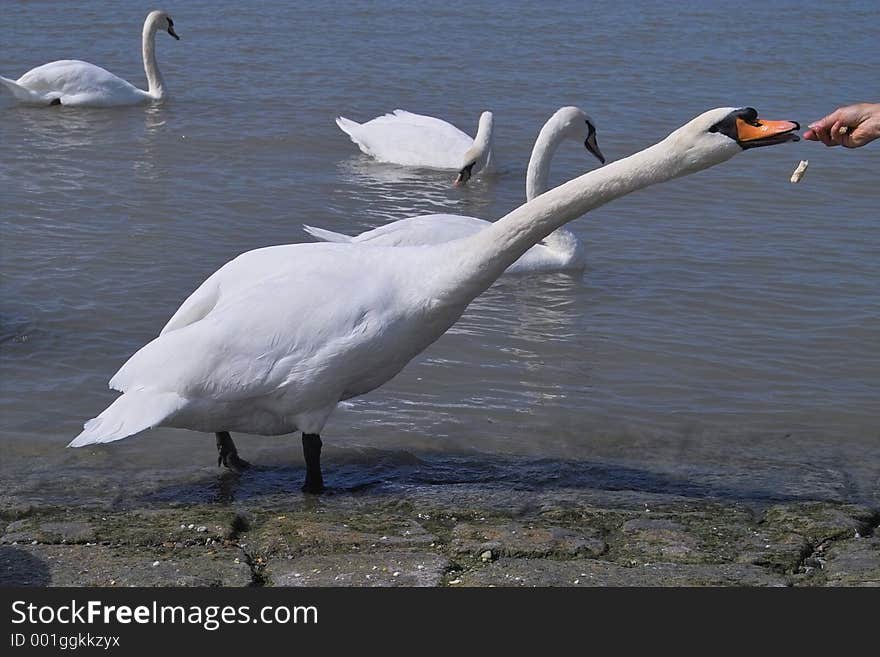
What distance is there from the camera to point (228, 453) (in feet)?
18.7

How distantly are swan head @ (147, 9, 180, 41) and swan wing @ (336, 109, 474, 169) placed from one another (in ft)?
12.7

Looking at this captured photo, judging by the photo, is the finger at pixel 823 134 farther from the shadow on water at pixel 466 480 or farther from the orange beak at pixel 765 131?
the shadow on water at pixel 466 480

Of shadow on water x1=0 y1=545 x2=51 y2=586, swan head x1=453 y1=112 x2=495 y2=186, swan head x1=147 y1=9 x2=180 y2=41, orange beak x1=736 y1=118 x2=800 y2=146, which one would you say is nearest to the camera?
shadow on water x1=0 y1=545 x2=51 y2=586

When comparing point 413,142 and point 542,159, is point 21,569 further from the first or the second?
point 413,142

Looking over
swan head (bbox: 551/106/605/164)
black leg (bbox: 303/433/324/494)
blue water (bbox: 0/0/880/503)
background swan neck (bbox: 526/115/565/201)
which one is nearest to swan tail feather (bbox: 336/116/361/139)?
blue water (bbox: 0/0/880/503)

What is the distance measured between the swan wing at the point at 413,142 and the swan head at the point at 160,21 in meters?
3.87

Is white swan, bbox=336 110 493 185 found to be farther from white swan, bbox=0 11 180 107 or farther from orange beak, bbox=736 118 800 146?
orange beak, bbox=736 118 800 146

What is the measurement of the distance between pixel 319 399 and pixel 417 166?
7440mm

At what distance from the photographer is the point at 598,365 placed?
7.56 metres

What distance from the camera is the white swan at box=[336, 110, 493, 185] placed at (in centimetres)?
1205

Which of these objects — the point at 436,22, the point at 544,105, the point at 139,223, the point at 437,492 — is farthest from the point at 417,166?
the point at 437,492

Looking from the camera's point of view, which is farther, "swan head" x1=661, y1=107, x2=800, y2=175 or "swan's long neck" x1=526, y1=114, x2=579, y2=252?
"swan's long neck" x1=526, y1=114, x2=579, y2=252

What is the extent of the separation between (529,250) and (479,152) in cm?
258

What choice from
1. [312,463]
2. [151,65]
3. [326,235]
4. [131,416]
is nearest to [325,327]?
[312,463]
